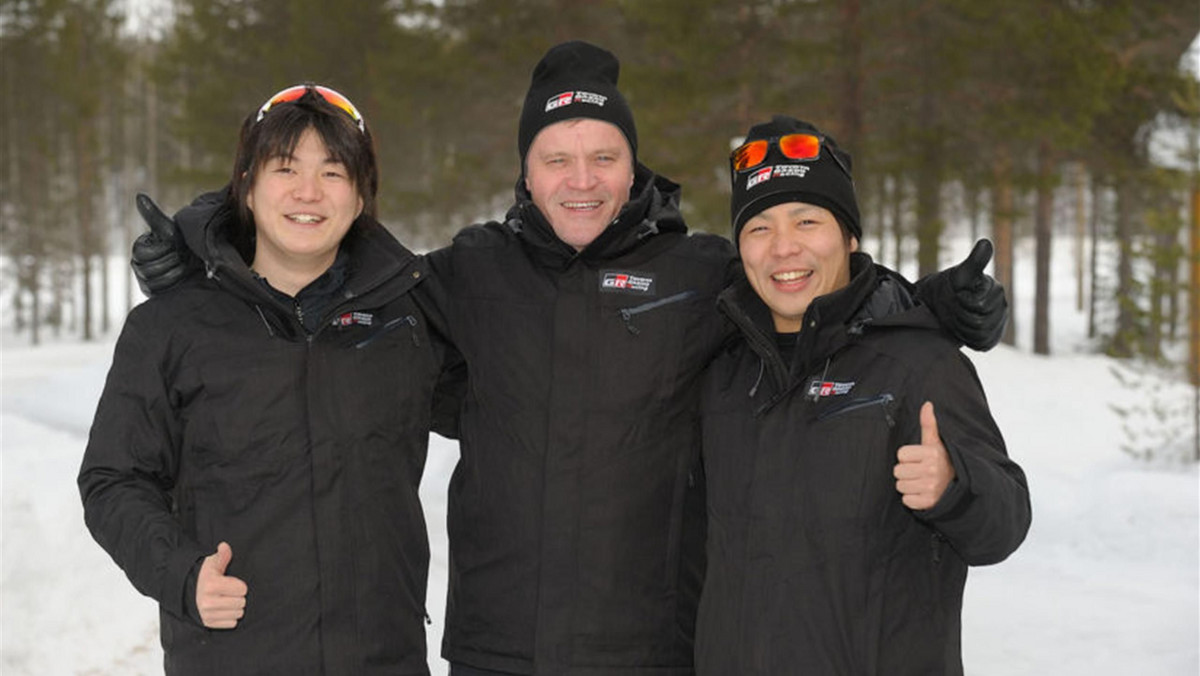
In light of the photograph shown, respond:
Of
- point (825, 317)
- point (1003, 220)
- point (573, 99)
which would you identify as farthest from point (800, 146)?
point (1003, 220)

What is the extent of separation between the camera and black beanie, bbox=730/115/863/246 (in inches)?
120

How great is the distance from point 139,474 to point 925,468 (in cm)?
190

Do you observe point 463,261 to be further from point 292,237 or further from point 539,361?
point 292,237

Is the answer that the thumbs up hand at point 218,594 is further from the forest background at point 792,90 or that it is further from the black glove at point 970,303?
the forest background at point 792,90

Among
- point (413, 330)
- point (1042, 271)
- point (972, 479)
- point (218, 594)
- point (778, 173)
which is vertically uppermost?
point (1042, 271)

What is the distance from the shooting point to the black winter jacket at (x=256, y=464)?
2.80 meters

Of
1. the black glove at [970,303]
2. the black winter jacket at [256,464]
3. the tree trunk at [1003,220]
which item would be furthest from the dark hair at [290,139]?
the tree trunk at [1003,220]

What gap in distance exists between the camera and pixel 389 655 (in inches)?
117

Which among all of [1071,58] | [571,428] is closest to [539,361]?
[571,428]

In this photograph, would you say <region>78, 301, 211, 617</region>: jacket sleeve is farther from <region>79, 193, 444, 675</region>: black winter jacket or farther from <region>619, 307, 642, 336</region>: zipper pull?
<region>619, 307, 642, 336</region>: zipper pull

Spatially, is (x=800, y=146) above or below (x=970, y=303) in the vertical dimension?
above

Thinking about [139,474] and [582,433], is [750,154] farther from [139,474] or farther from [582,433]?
[139,474]

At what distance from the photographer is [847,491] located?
279 cm

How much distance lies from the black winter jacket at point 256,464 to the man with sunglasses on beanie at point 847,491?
0.94 metres
